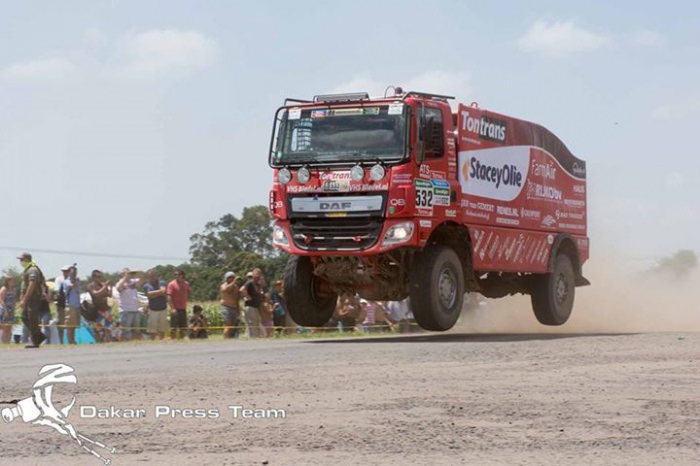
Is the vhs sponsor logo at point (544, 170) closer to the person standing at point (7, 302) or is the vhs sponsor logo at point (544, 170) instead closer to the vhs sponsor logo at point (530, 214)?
the vhs sponsor logo at point (530, 214)

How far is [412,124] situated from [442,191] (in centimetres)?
125

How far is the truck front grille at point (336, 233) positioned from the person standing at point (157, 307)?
5.55 meters

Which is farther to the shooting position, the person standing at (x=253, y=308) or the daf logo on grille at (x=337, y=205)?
the person standing at (x=253, y=308)

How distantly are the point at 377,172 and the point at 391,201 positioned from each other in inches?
17.8

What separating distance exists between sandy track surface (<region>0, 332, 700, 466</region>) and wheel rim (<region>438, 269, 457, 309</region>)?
257cm

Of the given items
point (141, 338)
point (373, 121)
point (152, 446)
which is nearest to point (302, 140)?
point (373, 121)

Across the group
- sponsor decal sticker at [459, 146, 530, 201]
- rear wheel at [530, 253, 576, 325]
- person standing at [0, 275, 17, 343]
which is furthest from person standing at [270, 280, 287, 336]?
sponsor decal sticker at [459, 146, 530, 201]

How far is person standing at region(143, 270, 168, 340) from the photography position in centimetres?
2255

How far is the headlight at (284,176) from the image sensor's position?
1786cm

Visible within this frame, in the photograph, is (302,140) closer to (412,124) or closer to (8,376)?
(412,124)

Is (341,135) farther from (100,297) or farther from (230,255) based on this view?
(230,255)

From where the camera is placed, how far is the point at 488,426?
27.7 ft

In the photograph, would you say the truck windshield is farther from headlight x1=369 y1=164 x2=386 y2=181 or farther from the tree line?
the tree line

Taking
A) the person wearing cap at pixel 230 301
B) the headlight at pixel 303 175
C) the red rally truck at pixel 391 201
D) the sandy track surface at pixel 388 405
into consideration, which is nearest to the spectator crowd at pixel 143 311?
the person wearing cap at pixel 230 301
